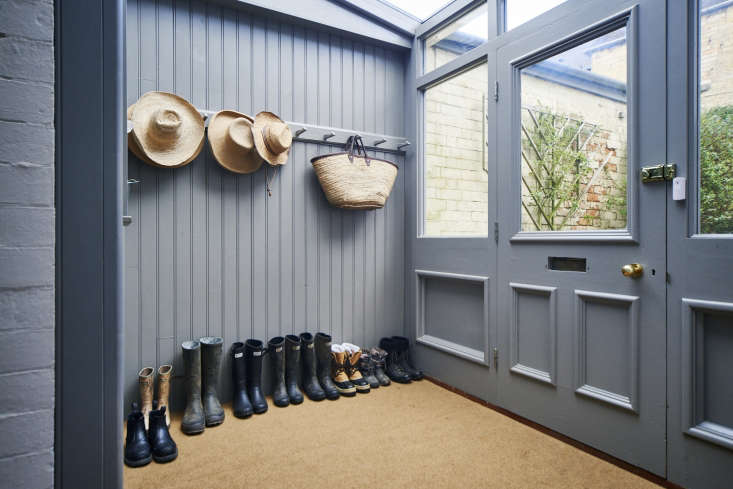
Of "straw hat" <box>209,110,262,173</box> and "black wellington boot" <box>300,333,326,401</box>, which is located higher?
"straw hat" <box>209,110,262,173</box>

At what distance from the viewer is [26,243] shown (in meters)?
0.79

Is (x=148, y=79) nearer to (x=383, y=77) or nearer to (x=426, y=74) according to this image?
(x=383, y=77)

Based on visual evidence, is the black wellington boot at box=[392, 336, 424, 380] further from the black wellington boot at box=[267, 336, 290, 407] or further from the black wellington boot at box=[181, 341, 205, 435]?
the black wellington boot at box=[181, 341, 205, 435]

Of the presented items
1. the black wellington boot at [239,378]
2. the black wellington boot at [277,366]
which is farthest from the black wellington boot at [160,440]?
the black wellington boot at [277,366]

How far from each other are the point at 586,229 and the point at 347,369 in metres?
1.50

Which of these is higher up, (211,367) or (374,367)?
(211,367)

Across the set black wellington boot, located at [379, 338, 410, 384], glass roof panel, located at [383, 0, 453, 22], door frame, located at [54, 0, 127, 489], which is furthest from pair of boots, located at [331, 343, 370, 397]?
glass roof panel, located at [383, 0, 453, 22]

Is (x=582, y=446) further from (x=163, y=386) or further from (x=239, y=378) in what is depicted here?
(x=163, y=386)

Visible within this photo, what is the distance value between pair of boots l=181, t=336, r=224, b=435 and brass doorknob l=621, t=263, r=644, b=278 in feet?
6.10

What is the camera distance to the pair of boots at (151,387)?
2.01m

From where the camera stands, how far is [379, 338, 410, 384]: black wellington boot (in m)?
2.61

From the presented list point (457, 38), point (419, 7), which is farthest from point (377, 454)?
point (419, 7)

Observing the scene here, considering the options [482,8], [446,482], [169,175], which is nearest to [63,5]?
[169,175]

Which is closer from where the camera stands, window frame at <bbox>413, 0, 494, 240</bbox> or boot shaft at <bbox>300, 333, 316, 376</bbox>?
window frame at <bbox>413, 0, 494, 240</bbox>
